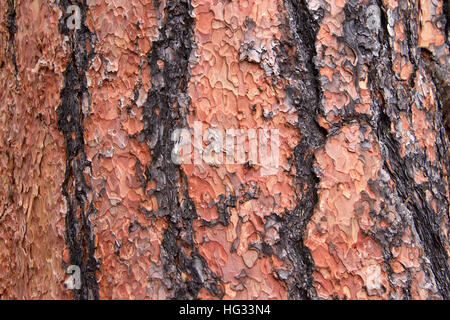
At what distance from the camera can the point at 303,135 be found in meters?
0.94

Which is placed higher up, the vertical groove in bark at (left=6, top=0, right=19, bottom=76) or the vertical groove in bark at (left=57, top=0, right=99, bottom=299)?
the vertical groove in bark at (left=6, top=0, right=19, bottom=76)

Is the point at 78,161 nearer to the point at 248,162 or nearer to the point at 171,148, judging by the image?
the point at 171,148

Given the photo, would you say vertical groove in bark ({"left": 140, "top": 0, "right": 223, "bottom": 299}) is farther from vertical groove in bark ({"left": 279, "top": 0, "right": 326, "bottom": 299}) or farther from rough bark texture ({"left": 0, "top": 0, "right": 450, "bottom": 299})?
vertical groove in bark ({"left": 279, "top": 0, "right": 326, "bottom": 299})

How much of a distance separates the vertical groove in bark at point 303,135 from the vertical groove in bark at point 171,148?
0.17 metres

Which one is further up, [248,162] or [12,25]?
[12,25]

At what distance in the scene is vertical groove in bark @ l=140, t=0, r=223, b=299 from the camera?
932 millimetres

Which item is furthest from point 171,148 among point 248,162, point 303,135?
point 303,135

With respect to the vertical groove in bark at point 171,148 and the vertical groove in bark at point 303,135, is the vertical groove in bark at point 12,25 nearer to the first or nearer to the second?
the vertical groove in bark at point 171,148

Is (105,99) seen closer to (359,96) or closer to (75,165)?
(75,165)

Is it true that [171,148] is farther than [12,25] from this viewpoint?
No

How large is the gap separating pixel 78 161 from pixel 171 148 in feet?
0.76

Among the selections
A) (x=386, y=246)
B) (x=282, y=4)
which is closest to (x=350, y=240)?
(x=386, y=246)

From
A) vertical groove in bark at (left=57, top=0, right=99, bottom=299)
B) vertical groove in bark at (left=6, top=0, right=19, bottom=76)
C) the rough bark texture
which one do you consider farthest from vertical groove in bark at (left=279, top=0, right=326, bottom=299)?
vertical groove in bark at (left=6, top=0, right=19, bottom=76)
